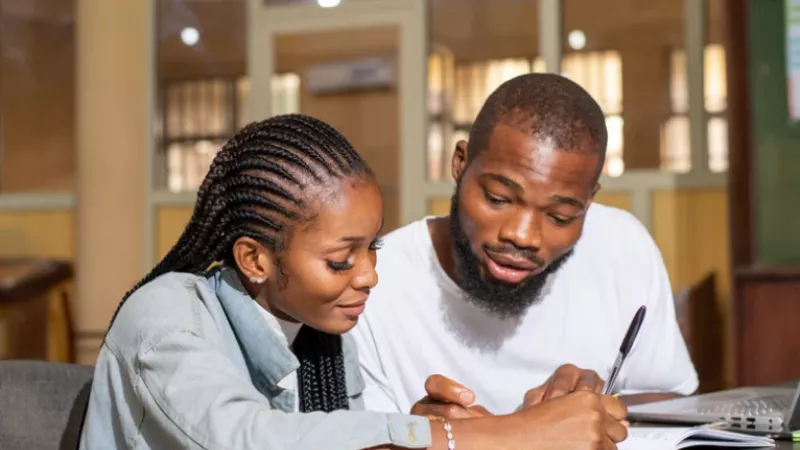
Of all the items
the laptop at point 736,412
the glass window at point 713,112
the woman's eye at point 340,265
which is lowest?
the laptop at point 736,412

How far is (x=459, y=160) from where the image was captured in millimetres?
1778

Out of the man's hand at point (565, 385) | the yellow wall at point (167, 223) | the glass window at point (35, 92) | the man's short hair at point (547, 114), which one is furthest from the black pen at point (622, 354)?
the glass window at point (35, 92)

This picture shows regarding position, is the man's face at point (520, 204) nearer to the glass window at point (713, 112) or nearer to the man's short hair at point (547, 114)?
the man's short hair at point (547, 114)

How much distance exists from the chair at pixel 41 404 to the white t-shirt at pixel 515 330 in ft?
1.73

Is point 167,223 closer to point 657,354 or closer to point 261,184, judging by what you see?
point 657,354

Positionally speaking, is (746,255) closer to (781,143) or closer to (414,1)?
(781,143)

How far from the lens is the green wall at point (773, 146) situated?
369 centimetres

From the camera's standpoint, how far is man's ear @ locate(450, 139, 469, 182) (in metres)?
1.76

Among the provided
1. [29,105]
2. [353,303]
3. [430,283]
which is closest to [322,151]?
[353,303]

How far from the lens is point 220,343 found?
115cm

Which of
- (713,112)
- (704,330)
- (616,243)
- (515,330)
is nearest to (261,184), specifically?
(515,330)

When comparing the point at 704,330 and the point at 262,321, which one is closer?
the point at 262,321

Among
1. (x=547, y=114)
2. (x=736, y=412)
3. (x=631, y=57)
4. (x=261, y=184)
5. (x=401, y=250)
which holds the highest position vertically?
(x=631, y=57)

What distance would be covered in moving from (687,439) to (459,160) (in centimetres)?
71
